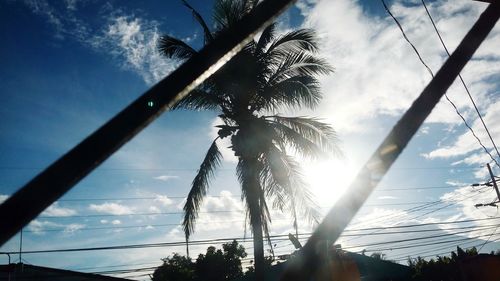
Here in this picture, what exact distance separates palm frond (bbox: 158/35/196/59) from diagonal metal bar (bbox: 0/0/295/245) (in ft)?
33.1

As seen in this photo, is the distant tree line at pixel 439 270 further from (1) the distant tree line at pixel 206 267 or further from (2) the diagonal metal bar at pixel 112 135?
(2) the diagonal metal bar at pixel 112 135

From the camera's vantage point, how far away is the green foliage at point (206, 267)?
33.5 meters

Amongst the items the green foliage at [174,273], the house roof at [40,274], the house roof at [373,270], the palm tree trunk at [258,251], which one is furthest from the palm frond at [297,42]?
the green foliage at [174,273]

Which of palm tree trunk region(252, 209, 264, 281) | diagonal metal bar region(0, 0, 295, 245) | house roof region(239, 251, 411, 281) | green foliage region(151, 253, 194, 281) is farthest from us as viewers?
green foliage region(151, 253, 194, 281)

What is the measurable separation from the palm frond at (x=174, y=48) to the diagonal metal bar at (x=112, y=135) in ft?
33.1

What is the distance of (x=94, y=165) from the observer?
2.70ft

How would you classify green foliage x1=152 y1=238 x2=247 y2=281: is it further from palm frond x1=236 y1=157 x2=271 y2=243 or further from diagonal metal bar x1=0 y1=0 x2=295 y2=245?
diagonal metal bar x1=0 y1=0 x2=295 y2=245

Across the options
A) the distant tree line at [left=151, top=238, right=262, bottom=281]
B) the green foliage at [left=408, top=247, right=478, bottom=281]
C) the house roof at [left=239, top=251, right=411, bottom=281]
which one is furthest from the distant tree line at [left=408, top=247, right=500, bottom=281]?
the distant tree line at [left=151, top=238, right=262, bottom=281]

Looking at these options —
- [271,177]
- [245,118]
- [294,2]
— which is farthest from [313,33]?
[294,2]

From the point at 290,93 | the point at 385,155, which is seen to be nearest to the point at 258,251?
the point at 290,93

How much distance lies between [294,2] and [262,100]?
9585mm

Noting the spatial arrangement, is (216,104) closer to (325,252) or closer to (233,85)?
(233,85)

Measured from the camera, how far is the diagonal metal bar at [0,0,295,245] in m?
0.73

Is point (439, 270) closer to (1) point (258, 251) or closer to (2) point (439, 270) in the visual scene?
(2) point (439, 270)
